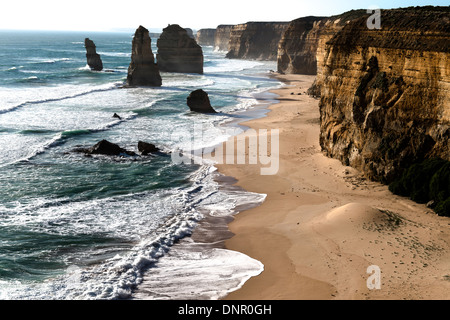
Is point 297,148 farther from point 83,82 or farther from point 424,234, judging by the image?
point 83,82

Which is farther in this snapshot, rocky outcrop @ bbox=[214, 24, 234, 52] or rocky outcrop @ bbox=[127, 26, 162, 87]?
rocky outcrop @ bbox=[214, 24, 234, 52]

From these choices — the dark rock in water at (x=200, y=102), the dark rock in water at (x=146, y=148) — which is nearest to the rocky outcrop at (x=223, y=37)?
the dark rock in water at (x=200, y=102)

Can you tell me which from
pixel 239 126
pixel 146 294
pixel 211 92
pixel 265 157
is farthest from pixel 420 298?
pixel 211 92

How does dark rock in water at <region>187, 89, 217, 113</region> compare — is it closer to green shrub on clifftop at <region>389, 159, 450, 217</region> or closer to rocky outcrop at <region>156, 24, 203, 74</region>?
green shrub on clifftop at <region>389, 159, 450, 217</region>
